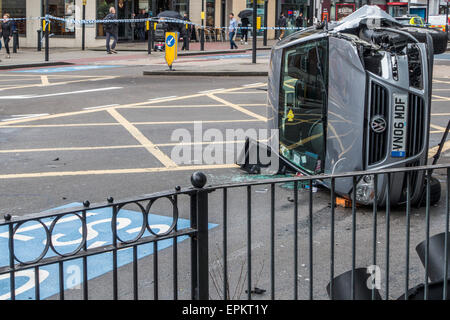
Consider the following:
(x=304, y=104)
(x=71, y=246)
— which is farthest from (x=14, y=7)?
(x=71, y=246)

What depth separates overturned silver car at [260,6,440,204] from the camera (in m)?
7.07

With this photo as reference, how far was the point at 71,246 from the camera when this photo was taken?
5.52 metres

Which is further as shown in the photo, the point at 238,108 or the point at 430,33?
the point at 238,108

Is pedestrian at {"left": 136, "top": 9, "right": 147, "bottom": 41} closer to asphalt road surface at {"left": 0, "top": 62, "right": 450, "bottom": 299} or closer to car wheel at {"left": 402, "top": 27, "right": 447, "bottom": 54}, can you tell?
asphalt road surface at {"left": 0, "top": 62, "right": 450, "bottom": 299}

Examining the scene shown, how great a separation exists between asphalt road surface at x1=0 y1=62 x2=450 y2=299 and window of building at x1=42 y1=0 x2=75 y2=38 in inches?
584

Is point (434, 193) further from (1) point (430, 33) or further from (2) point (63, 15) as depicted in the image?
(2) point (63, 15)

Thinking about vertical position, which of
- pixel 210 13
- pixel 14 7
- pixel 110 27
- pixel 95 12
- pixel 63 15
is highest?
pixel 210 13

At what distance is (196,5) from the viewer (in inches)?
1587

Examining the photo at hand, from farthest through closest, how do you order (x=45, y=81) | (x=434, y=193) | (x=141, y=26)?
(x=141, y=26) < (x=45, y=81) < (x=434, y=193)

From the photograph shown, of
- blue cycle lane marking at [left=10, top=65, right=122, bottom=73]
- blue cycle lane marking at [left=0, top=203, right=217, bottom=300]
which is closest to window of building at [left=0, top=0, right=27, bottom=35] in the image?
blue cycle lane marking at [left=10, top=65, right=122, bottom=73]

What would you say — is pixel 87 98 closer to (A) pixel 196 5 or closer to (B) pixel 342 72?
(B) pixel 342 72

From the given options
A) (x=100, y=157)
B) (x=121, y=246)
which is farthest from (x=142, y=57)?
(x=121, y=246)

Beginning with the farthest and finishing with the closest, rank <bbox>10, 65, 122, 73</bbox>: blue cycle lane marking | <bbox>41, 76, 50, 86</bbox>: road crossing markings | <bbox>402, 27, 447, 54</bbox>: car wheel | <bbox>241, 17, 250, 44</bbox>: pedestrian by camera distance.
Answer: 1. <bbox>241, 17, 250, 44</bbox>: pedestrian
2. <bbox>10, 65, 122, 73</bbox>: blue cycle lane marking
3. <bbox>41, 76, 50, 86</bbox>: road crossing markings
4. <bbox>402, 27, 447, 54</bbox>: car wheel

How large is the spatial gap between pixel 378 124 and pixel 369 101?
0.24 m
